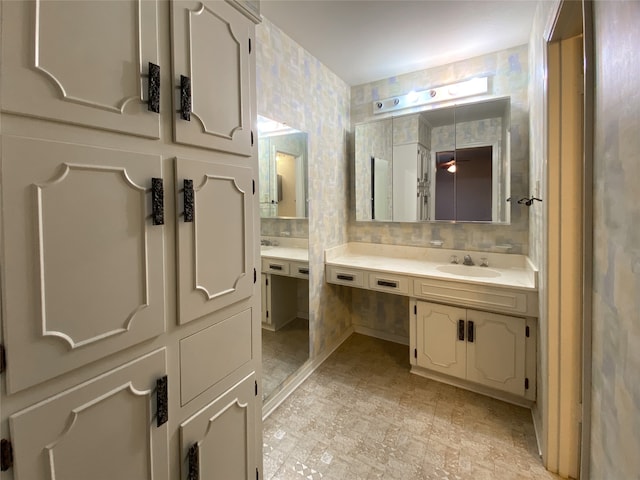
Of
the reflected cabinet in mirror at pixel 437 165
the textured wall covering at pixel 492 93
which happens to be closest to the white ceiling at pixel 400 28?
the textured wall covering at pixel 492 93

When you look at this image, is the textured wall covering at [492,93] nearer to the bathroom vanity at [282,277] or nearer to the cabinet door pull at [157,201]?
the bathroom vanity at [282,277]

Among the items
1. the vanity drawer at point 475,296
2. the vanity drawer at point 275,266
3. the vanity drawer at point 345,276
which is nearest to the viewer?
the vanity drawer at point 475,296

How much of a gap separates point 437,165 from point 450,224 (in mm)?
534

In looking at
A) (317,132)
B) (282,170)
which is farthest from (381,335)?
(317,132)

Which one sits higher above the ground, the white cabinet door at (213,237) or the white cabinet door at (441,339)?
the white cabinet door at (213,237)

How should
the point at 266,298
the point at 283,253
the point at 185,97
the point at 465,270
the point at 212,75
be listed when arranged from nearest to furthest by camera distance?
A: the point at 185,97 < the point at 212,75 < the point at 266,298 < the point at 283,253 < the point at 465,270

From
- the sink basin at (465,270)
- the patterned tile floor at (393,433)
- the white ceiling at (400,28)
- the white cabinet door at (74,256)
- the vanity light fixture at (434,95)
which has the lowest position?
the patterned tile floor at (393,433)

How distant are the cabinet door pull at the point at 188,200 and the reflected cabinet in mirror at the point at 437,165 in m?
2.19

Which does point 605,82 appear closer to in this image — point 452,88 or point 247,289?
point 247,289

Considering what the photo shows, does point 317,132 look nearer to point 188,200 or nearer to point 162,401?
point 188,200

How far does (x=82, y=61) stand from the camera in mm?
668

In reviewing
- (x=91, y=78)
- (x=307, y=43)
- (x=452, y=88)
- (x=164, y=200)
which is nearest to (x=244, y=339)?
(x=164, y=200)

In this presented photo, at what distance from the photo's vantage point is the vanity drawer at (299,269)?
231 cm

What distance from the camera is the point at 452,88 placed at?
8.15 feet
